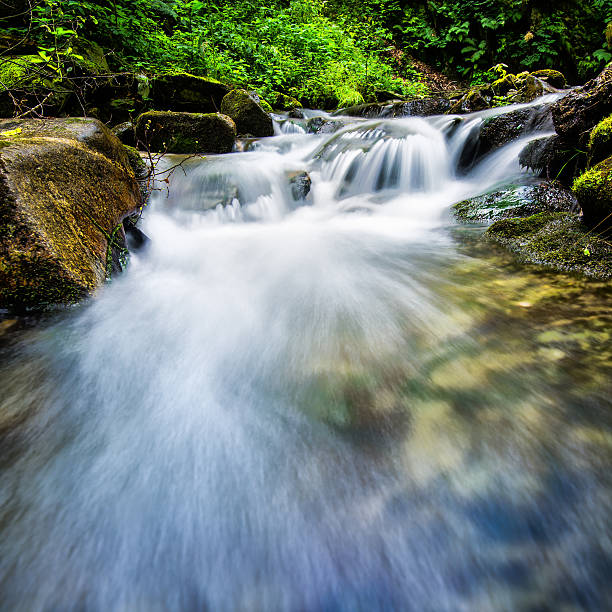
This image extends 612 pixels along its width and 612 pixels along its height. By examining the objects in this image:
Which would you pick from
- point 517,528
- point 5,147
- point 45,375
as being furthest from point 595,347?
point 5,147

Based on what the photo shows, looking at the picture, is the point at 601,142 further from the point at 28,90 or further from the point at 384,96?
the point at 384,96

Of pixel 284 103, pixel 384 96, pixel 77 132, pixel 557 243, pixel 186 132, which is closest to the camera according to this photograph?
pixel 557 243

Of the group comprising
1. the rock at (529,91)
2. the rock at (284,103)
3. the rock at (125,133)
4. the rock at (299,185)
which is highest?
the rock at (529,91)

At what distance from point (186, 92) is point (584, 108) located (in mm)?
7054

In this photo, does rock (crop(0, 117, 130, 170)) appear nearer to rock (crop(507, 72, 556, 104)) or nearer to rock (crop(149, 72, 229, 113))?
rock (crop(149, 72, 229, 113))

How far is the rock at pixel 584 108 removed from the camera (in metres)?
2.98

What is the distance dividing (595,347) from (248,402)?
68.8 inches

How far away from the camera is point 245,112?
7172mm

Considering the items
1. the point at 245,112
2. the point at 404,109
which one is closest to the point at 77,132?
the point at 245,112

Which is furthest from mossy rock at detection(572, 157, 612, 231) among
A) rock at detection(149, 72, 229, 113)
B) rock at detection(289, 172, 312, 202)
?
rock at detection(149, 72, 229, 113)

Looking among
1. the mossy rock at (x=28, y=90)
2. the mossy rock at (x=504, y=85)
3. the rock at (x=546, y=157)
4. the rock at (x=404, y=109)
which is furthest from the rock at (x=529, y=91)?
the mossy rock at (x=28, y=90)

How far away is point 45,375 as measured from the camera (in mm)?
1636

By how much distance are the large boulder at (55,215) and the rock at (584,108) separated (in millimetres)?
4524

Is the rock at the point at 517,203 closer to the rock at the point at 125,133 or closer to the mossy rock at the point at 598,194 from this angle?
the mossy rock at the point at 598,194
